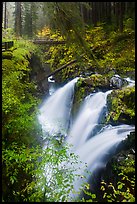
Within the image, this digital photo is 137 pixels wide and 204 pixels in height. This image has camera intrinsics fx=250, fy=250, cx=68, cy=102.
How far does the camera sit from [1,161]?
4191 mm

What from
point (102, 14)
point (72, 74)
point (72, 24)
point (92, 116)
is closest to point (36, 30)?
point (102, 14)

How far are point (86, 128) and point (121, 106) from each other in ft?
4.62

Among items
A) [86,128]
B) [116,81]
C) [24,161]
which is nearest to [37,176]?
[24,161]

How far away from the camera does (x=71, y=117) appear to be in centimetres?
988

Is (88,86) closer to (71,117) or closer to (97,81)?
(97,81)

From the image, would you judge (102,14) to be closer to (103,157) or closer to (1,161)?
(103,157)

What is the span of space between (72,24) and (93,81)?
507 cm

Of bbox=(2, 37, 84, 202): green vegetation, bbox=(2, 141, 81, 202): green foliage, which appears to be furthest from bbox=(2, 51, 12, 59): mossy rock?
bbox=(2, 141, 81, 202): green foliage

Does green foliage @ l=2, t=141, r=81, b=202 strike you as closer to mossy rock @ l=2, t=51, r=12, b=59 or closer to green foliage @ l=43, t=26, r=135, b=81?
mossy rock @ l=2, t=51, r=12, b=59

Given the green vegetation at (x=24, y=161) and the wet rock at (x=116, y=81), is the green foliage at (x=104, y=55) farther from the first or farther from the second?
the green vegetation at (x=24, y=161)

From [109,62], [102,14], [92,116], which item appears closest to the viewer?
[92,116]

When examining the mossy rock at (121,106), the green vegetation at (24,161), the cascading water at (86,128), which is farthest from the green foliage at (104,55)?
the green vegetation at (24,161)

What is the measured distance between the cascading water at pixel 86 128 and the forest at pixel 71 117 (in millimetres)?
25

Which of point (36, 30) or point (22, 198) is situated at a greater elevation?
point (36, 30)
